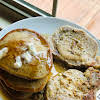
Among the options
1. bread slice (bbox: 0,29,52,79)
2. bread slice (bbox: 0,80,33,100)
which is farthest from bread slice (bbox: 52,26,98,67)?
bread slice (bbox: 0,80,33,100)

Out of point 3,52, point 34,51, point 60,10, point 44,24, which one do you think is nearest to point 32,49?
point 34,51

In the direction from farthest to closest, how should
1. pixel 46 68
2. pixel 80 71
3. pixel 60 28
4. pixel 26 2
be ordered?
pixel 26 2
pixel 60 28
pixel 80 71
pixel 46 68

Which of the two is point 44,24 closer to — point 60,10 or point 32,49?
point 60,10

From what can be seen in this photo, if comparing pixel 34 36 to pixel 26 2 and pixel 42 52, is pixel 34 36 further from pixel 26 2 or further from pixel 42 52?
pixel 26 2

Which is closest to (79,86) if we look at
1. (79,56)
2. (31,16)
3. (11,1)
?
(79,56)

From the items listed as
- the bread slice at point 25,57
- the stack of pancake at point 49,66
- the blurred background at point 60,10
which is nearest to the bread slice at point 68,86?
the stack of pancake at point 49,66

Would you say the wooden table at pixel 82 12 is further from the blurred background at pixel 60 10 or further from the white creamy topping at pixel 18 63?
the white creamy topping at pixel 18 63

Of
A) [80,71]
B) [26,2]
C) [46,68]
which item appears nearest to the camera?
[46,68]
